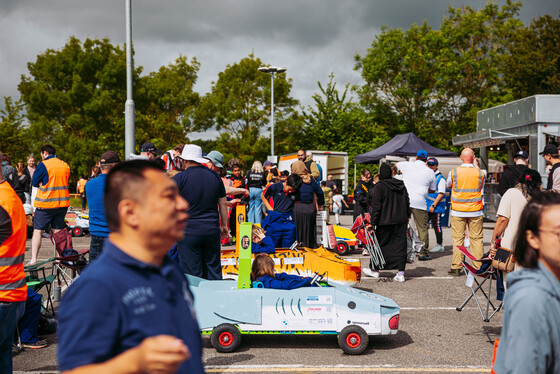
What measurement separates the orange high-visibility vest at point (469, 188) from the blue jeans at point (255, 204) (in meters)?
5.24

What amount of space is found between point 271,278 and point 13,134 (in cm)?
3929

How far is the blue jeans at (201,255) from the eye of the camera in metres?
5.70

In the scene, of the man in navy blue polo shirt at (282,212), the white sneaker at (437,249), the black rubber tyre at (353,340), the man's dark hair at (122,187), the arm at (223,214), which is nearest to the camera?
the man's dark hair at (122,187)

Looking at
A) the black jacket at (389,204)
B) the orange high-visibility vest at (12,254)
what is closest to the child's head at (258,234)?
the black jacket at (389,204)

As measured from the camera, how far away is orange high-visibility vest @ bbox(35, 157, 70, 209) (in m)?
9.24

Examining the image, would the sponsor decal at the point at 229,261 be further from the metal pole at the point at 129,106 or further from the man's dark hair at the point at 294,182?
the metal pole at the point at 129,106

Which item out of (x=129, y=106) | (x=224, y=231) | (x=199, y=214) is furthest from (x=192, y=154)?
(x=129, y=106)

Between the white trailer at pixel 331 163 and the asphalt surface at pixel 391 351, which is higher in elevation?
the white trailer at pixel 331 163

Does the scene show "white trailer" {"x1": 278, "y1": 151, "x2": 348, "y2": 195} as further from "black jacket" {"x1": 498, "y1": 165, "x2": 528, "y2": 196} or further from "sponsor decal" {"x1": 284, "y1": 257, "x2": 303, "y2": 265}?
"sponsor decal" {"x1": 284, "y1": 257, "x2": 303, "y2": 265}

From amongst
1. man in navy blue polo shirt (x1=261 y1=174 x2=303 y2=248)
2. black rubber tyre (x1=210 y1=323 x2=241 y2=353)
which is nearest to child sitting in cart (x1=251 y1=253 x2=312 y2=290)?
black rubber tyre (x1=210 y1=323 x2=241 y2=353)

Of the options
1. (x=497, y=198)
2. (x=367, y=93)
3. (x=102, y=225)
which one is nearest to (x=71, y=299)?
(x=102, y=225)

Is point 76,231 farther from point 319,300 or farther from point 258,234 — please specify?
point 319,300

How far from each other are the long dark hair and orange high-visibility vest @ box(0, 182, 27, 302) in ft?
9.68

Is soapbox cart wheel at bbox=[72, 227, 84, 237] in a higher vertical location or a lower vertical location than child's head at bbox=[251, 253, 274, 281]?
lower
